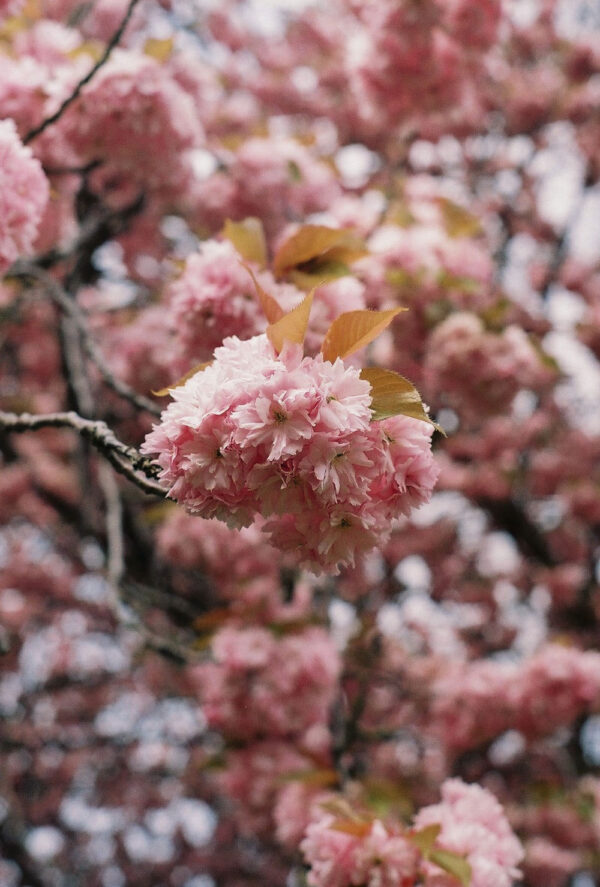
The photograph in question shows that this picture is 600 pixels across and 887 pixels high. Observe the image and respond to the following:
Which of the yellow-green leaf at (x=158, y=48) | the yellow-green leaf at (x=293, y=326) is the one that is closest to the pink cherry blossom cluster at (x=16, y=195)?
the yellow-green leaf at (x=293, y=326)

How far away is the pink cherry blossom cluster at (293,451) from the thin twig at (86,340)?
2.46ft

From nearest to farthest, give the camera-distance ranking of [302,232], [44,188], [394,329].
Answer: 1. [44,188]
2. [302,232]
3. [394,329]

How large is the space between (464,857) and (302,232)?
4.17ft

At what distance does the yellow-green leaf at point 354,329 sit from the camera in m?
1.01

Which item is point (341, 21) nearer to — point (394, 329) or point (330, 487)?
point (394, 329)

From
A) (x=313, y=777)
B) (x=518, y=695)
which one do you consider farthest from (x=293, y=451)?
(x=518, y=695)

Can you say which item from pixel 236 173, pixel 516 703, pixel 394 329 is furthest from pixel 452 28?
pixel 516 703

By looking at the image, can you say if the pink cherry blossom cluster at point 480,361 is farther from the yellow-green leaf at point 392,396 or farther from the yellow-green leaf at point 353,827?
the yellow-green leaf at point 392,396

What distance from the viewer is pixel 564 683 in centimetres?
354

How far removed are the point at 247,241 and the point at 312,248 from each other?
0.50ft

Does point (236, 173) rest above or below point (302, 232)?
above

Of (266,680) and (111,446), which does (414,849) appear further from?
(266,680)

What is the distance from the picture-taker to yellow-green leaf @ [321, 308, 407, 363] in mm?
1012

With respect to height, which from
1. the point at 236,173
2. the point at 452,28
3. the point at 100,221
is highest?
the point at 452,28
